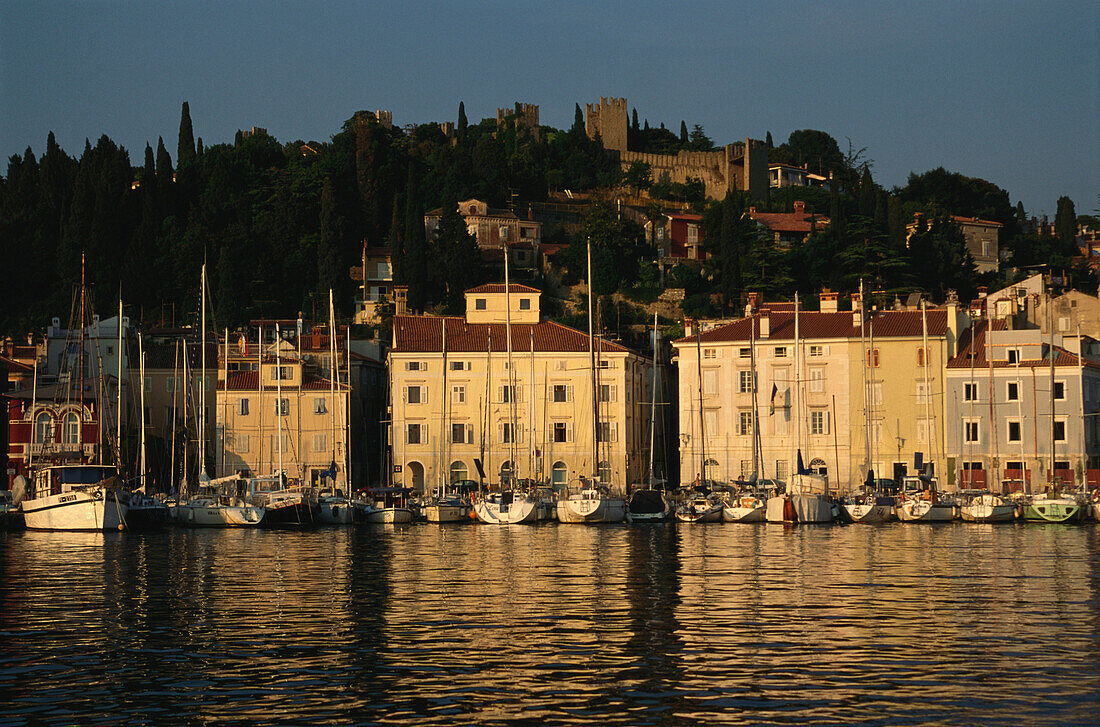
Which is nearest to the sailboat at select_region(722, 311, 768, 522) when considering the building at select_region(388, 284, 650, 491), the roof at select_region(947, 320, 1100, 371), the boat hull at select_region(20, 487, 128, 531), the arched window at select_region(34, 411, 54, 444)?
the building at select_region(388, 284, 650, 491)

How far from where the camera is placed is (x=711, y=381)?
81.8 metres

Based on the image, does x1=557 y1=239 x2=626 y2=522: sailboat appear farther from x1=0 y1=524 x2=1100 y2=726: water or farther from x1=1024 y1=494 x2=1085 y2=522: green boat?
x1=1024 y1=494 x2=1085 y2=522: green boat

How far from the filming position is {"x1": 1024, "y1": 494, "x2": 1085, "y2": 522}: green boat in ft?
209

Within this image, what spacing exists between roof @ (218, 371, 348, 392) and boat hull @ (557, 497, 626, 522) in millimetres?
22892

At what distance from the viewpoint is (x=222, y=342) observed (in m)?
93.1

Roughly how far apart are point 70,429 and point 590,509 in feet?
108

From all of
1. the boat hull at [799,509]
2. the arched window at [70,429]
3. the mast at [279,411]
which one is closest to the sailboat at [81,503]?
the mast at [279,411]

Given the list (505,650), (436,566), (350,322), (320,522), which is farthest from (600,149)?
(505,650)

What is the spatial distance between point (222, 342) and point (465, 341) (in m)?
18.8

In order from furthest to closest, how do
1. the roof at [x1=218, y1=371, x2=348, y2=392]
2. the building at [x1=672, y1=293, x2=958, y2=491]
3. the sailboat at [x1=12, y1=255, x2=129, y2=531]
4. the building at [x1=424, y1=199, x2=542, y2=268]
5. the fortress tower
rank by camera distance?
the fortress tower → the building at [x1=424, y1=199, x2=542, y2=268] → the roof at [x1=218, y1=371, x2=348, y2=392] → the building at [x1=672, y1=293, x2=958, y2=491] → the sailboat at [x1=12, y1=255, x2=129, y2=531]

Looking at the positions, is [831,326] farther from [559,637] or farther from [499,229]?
[559,637]

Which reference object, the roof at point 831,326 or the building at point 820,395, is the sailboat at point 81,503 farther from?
the roof at point 831,326

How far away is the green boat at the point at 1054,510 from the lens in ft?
209

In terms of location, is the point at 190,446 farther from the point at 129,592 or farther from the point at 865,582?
the point at 865,582
